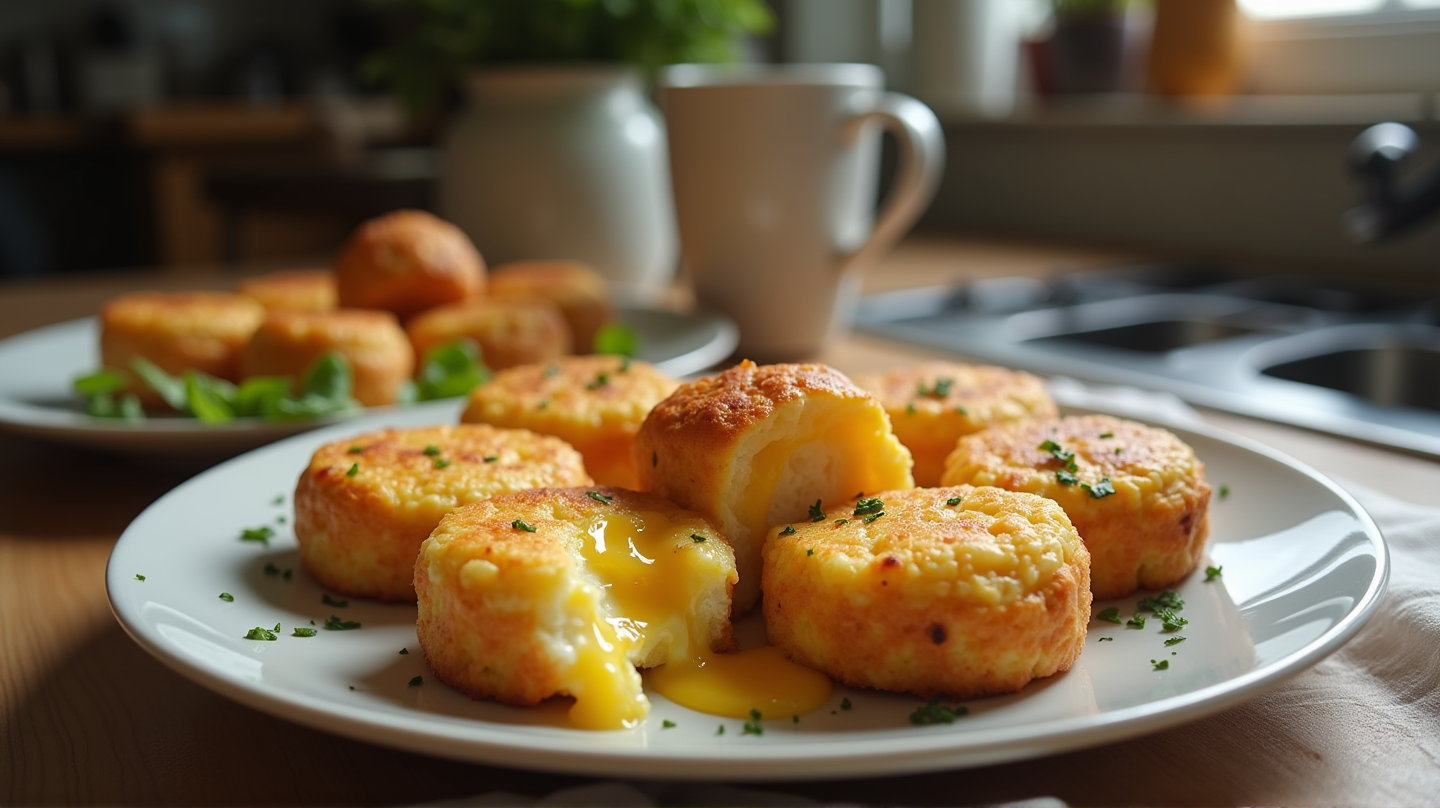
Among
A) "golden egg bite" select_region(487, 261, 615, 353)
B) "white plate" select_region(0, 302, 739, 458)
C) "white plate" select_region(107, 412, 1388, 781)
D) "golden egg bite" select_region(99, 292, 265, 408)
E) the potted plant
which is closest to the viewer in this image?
"white plate" select_region(107, 412, 1388, 781)

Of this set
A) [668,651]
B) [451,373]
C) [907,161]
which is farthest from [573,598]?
[907,161]

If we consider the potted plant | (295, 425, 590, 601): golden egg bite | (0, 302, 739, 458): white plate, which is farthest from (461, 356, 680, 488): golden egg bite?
the potted plant

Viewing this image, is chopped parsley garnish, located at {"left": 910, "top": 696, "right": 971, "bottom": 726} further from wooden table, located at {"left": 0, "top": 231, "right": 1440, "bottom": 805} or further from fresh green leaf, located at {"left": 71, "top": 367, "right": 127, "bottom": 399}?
fresh green leaf, located at {"left": 71, "top": 367, "right": 127, "bottom": 399}

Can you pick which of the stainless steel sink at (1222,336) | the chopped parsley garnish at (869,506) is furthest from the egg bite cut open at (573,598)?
the stainless steel sink at (1222,336)

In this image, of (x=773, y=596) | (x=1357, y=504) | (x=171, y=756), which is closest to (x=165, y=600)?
(x=171, y=756)

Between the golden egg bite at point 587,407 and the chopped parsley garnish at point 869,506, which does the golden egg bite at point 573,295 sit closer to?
the golden egg bite at point 587,407

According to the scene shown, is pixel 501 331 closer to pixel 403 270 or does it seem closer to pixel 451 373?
pixel 451 373
